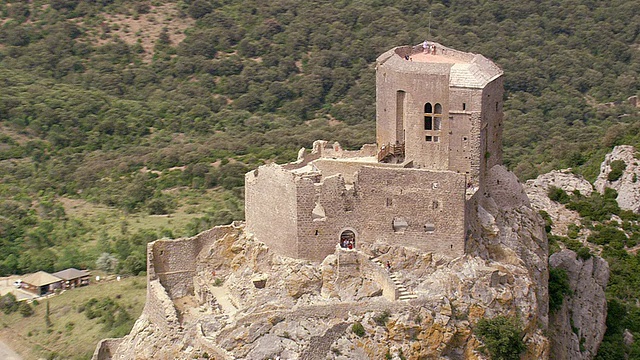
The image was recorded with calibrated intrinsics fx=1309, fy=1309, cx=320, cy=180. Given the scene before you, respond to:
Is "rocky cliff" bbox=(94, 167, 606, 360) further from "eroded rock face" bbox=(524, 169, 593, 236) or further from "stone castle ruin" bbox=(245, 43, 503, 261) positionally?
"eroded rock face" bbox=(524, 169, 593, 236)

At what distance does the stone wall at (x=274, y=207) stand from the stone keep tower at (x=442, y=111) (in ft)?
15.0

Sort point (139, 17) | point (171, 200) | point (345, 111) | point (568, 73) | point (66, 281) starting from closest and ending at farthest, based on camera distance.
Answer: point (66, 281)
point (171, 200)
point (345, 111)
point (568, 73)
point (139, 17)

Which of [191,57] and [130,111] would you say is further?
[191,57]

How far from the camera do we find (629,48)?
102 metres

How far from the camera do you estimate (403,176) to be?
157 ft

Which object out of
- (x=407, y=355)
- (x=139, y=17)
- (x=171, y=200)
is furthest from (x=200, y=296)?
(x=139, y=17)

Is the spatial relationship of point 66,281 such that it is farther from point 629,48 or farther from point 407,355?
point 629,48

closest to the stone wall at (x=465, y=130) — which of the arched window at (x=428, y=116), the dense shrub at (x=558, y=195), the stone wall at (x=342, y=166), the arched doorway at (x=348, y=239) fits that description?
the arched window at (x=428, y=116)

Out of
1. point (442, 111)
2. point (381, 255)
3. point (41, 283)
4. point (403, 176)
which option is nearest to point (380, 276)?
point (381, 255)

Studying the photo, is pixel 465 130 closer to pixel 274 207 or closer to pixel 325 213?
pixel 325 213

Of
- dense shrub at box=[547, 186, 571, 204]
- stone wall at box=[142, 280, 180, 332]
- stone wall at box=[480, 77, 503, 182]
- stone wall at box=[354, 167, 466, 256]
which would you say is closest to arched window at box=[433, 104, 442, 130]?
stone wall at box=[480, 77, 503, 182]

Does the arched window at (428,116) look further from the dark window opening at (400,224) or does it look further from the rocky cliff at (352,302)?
the dark window opening at (400,224)

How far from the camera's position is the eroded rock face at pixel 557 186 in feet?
227

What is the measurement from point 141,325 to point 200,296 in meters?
2.57
